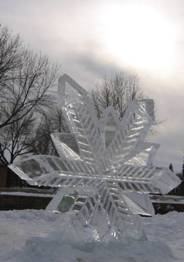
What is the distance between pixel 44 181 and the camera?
5.12 meters

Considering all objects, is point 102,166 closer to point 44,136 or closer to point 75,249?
point 75,249

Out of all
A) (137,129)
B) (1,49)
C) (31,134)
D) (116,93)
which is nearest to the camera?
(137,129)

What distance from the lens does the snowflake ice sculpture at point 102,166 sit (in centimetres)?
537

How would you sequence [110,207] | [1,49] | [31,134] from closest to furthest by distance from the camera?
[110,207], [1,49], [31,134]

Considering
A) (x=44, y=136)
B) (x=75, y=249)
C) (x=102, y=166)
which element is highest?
(x=102, y=166)

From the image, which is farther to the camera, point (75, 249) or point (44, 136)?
point (44, 136)

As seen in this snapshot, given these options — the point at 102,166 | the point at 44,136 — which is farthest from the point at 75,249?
the point at 44,136

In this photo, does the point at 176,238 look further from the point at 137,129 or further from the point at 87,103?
the point at 87,103

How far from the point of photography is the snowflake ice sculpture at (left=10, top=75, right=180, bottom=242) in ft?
17.6

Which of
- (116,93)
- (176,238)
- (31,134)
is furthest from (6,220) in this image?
(31,134)

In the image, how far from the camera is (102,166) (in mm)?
5625

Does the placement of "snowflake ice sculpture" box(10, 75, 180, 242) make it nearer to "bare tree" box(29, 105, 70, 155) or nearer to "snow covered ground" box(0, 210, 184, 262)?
"snow covered ground" box(0, 210, 184, 262)

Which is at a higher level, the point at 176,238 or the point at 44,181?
the point at 44,181

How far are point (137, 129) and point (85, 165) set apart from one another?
95cm
